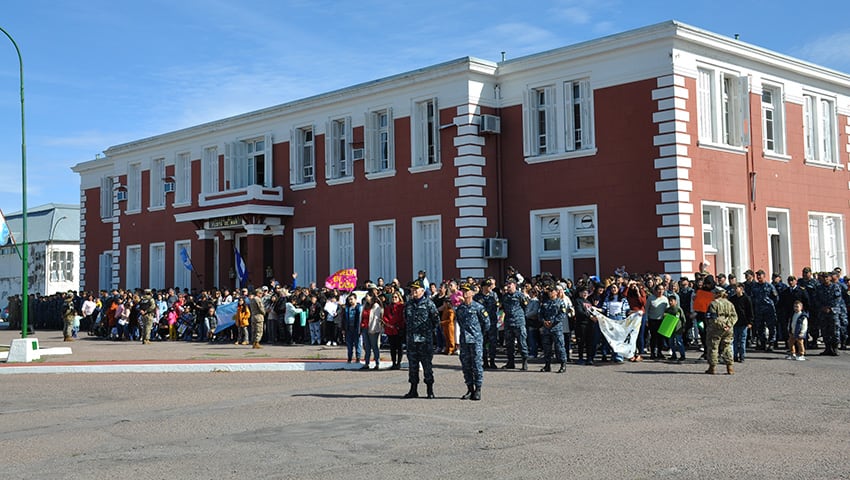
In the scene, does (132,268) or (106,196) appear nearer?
(132,268)

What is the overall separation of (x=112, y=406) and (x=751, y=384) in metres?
9.98

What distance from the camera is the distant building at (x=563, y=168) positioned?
80.5 ft

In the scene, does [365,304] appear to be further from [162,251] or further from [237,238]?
[162,251]

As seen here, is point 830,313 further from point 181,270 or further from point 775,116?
point 181,270

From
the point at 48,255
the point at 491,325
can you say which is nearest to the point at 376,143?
the point at 491,325

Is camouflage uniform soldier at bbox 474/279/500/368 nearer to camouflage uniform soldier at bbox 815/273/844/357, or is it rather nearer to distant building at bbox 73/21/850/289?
camouflage uniform soldier at bbox 815/273/844/357

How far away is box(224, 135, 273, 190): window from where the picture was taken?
35312 millimetres

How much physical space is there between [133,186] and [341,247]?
1430 cm

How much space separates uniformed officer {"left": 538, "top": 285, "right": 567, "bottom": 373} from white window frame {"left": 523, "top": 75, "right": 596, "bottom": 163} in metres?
9.53

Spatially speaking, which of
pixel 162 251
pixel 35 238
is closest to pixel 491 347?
pixel 162 251

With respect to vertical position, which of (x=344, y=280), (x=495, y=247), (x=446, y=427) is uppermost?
(x=495, y=247)

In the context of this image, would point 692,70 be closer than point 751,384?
No

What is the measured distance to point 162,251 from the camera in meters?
39.7

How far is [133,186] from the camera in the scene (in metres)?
41.5
